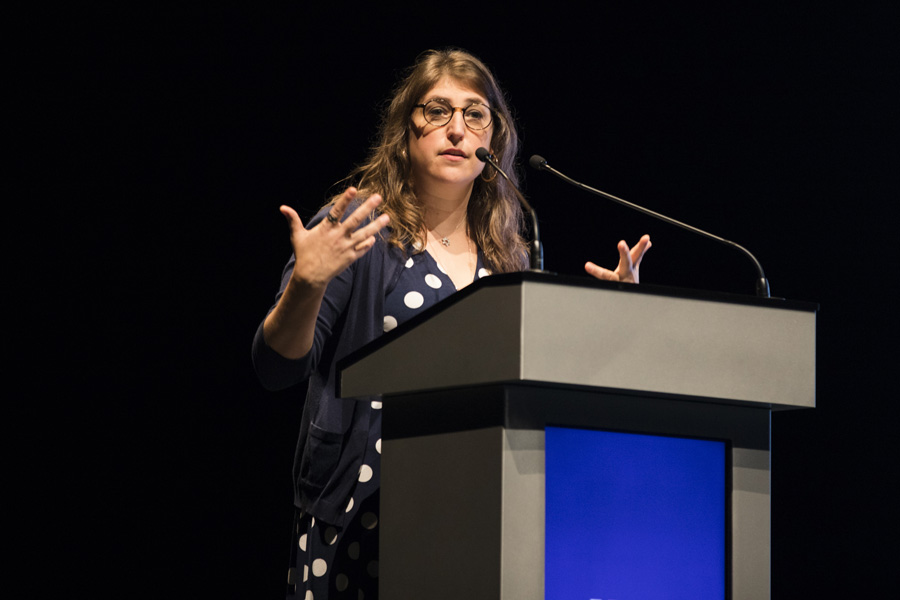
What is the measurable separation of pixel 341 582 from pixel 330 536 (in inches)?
2.9

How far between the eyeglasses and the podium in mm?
723

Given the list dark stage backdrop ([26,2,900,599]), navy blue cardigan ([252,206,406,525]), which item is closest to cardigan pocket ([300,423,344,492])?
navy blue cardigan ([252,206,406,525])

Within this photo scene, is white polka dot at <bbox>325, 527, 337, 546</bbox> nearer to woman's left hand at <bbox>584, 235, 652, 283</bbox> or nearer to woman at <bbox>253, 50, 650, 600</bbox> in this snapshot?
woman at <bbox>253, 50, 650, 600</bbox>

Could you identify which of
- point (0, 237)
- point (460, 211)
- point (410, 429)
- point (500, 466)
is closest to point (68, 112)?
point (0, 237)

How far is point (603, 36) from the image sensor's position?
3703mm

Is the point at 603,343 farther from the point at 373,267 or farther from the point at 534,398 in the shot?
the point at 373,267

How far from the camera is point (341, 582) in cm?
162

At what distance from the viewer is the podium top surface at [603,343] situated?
3.79 ft

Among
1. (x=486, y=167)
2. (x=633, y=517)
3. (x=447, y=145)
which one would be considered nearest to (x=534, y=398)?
(x=633, y=517)

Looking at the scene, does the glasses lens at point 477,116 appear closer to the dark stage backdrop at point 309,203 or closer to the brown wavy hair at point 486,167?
the brown wavy hair at point 486,167

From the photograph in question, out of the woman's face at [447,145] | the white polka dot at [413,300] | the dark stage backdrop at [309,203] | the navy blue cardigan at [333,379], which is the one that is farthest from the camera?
the dark stage backdrop at [309,203]

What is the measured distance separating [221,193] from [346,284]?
4.78ft

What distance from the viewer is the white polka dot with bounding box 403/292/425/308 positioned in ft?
5.81

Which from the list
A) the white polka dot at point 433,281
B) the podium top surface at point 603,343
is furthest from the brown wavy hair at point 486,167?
the podium top surface at point 603,343
